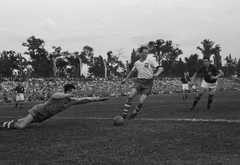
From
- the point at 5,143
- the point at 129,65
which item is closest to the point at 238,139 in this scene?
the point at 5,143

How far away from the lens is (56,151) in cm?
523

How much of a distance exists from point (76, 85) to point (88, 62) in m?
49.4

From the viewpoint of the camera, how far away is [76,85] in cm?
4475

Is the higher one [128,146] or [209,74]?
[209,74]

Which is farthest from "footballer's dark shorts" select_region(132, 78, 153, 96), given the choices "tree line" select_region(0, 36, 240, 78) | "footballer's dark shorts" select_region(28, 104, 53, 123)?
"tree line" select_region(0, 36, 240, 78)

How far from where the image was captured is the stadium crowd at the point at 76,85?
36906mm

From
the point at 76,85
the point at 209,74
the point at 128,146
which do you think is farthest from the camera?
the point at 76,85

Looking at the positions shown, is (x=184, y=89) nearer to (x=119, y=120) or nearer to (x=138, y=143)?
(x=119, y=120)

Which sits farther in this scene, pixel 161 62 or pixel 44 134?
pixel 161 62

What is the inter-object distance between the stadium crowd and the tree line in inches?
924

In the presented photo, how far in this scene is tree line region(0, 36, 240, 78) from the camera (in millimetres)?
75562

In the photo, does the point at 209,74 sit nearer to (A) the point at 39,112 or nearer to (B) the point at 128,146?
(A) the point at 39,112

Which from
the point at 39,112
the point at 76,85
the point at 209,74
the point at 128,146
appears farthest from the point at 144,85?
the point at 76,85

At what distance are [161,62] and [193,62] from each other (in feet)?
36.8
